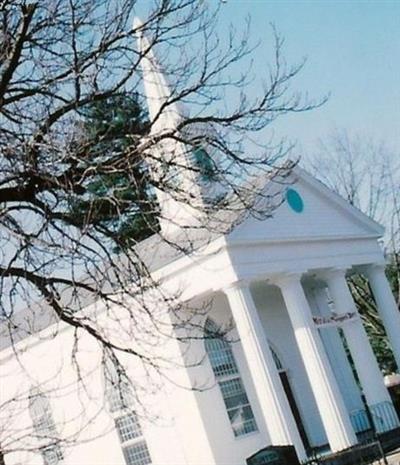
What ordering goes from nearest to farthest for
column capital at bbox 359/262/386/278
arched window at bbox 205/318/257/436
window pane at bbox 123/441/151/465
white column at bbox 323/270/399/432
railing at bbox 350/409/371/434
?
arched window at bbox 205/318/257/436, window pane at bbox 123/441/151/465, white column at bbox 323/270/399/432, railing at bbox 350/409/371/434, column capital at bbox 359/262/386/278

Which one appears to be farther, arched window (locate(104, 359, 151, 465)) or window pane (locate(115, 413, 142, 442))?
window pane (locate(115, 413, 142, 442))

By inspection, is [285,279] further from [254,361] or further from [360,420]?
[360,420]

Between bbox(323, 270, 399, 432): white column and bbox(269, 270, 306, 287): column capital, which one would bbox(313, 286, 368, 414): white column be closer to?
bbox(323, 270, 399, 432): white column

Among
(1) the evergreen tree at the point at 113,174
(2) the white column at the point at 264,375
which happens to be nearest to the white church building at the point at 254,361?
(2) the white column at the point at 264,375

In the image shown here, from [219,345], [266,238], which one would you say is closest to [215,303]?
[219,345]

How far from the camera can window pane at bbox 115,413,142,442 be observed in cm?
2562

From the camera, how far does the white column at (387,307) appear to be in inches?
1126

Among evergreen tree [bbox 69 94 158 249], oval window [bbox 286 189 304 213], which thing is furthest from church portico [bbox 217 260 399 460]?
evergreen tree [bbox 69 94 158 249]

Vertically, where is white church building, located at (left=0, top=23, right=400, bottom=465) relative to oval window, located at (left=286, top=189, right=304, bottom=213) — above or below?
below

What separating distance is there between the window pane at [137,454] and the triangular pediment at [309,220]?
690cm

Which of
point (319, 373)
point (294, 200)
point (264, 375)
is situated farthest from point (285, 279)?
point (264, 375)

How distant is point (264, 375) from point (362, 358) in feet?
19.0

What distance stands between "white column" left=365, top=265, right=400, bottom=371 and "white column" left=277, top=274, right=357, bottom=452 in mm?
5304

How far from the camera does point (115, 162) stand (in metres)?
10.4
